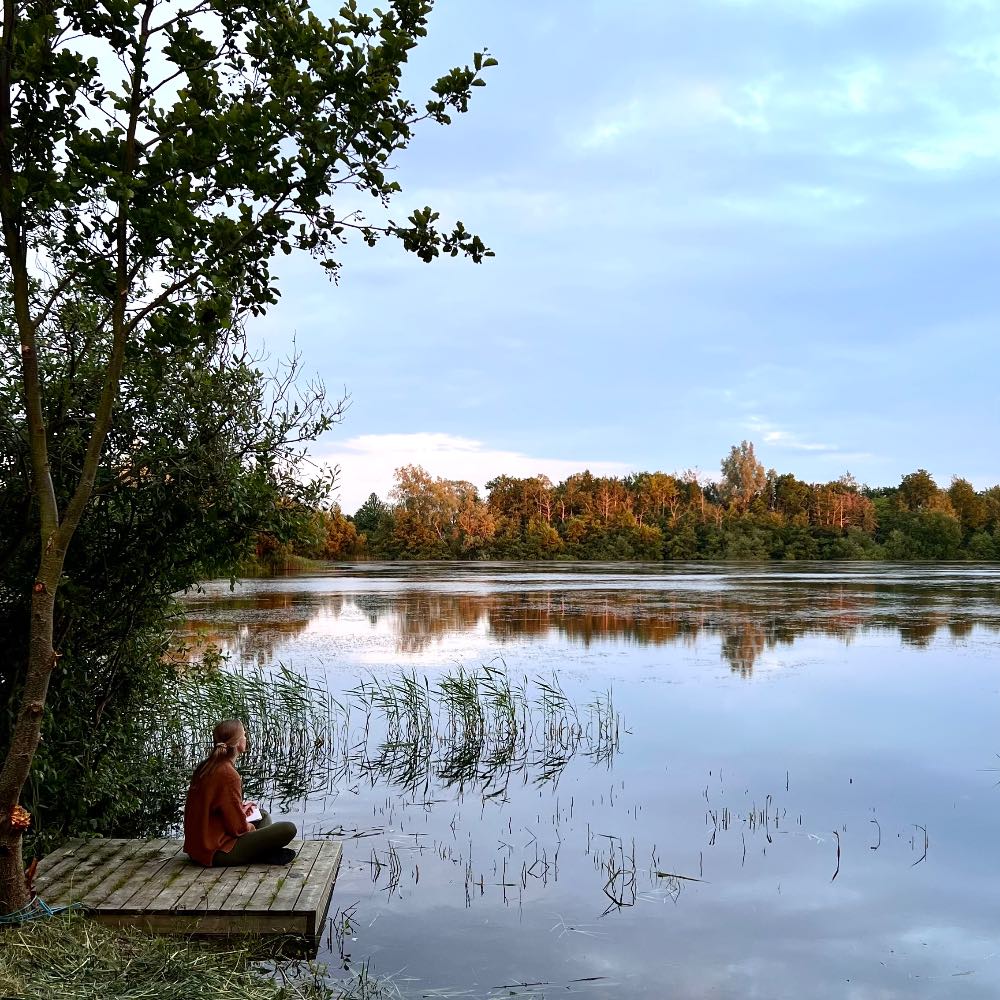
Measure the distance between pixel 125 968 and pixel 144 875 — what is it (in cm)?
138

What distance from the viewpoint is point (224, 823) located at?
6531 millimetres

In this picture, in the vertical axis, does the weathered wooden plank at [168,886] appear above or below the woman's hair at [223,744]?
below

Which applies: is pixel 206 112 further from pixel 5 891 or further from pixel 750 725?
pixel 750 725

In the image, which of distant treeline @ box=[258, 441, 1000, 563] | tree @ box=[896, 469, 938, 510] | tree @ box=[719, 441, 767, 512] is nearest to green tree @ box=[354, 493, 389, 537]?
distant treeline @ box=[258, 441, 1000, 563]

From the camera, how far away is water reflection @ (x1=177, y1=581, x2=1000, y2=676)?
892 inches

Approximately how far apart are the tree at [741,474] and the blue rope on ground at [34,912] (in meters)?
98.7

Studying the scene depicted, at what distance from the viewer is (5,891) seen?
5.32 meters

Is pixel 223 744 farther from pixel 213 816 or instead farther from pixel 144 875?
pixel 144 875

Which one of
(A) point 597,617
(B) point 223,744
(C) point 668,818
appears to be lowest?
(C) point 668,818

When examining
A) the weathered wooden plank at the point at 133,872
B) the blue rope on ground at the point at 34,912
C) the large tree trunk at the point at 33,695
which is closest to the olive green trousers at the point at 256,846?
the weathered wooden plank at the point at 133,872

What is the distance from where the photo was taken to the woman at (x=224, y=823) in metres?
6.46

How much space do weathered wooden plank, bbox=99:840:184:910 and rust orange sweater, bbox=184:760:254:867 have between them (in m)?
0.22

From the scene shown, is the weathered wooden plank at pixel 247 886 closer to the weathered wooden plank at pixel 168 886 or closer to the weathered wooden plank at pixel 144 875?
the weathered wooden plank at pixel 168 886

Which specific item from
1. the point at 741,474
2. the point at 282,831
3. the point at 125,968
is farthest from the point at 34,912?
the point at 741,474
